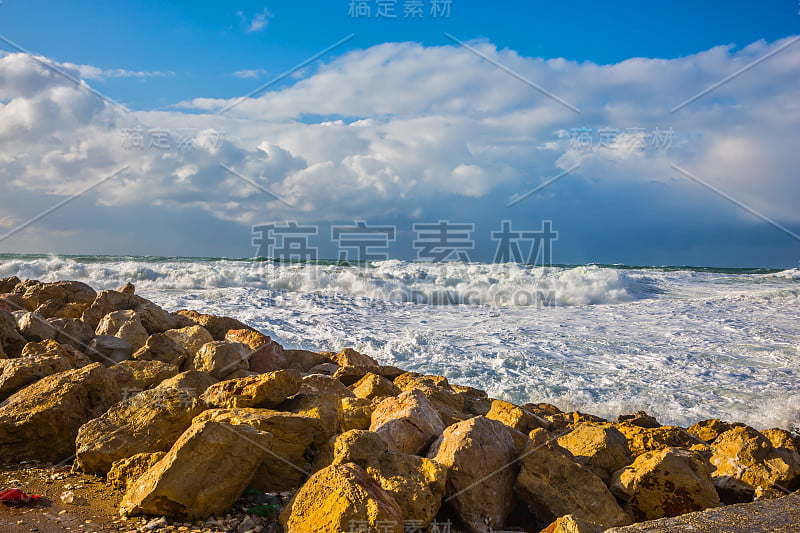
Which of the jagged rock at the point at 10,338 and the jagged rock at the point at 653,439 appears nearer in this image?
the jagged rock at the point at 653,439

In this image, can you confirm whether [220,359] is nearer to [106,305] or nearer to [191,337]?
[191,337]

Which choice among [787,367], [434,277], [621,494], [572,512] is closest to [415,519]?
[572,512]

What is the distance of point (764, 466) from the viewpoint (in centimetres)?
355

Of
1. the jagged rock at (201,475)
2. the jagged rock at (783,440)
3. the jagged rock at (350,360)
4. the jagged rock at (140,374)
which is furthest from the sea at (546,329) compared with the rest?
the jagged rock at (201,475)

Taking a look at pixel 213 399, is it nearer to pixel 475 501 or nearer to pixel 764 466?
pixel 475 501

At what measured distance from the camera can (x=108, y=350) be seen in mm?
5191

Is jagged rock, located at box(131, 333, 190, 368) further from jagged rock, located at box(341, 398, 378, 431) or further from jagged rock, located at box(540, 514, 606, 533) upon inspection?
jagged rock, located at box(540, 514, 606, 533)

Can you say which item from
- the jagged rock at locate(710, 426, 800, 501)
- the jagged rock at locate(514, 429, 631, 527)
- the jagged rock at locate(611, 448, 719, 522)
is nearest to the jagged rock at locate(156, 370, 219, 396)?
the jagged rock at locate(514, 429, 631, 527)

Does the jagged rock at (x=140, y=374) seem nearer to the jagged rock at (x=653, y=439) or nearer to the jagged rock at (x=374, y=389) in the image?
the jagged rock at (x=374, y=389)

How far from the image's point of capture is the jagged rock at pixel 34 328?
5191 mm

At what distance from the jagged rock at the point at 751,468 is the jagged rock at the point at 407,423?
1.90 meters

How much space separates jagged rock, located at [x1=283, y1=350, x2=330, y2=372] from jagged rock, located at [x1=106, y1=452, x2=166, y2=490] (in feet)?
9.70

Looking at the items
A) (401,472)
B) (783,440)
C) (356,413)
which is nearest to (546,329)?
(783,440)

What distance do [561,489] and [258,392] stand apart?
6.42 ft
